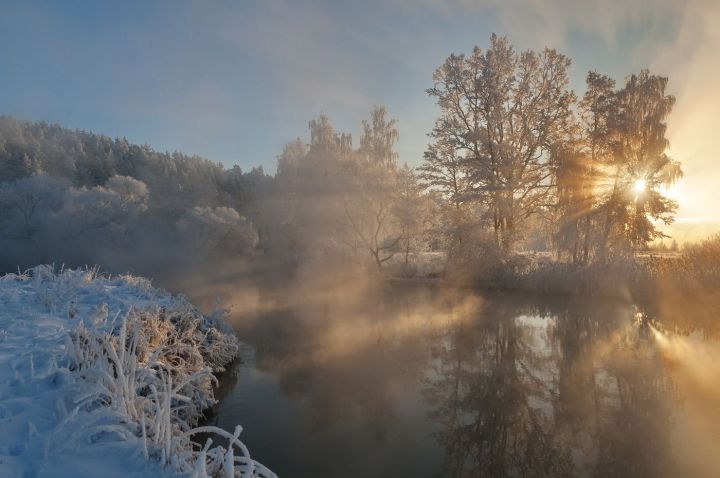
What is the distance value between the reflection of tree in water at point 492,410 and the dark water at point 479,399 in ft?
0.09

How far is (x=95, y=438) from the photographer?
10.6 ft

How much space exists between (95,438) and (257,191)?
139ft

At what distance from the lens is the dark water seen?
525 cm

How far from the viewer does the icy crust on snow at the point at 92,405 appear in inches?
111

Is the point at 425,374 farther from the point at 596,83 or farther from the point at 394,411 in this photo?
the point at 596,83

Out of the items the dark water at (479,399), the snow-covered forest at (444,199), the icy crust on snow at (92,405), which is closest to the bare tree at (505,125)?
the snow-covered forest at (444,199)

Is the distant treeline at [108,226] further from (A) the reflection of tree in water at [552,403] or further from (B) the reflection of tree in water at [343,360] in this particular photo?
(A) the reflection of tree in water at [552,403]

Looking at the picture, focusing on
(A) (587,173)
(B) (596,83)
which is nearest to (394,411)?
(A) (587,173)

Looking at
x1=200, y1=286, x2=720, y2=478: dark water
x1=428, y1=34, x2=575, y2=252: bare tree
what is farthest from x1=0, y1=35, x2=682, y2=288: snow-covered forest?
x1=200, y1=286, x2=720, y2=478: dark water

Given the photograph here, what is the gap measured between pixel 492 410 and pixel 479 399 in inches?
19.3

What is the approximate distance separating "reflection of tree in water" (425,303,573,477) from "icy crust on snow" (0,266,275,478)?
324 centimetres

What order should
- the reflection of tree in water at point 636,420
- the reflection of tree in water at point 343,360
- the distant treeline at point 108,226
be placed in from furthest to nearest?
the distant treeline at point 108,226 < the reflection of tree in water at point 343,360 < the reflection of tree in water at point 636,420

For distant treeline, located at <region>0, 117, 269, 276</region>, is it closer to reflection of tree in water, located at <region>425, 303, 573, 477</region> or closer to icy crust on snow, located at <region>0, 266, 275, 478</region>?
icy crust on snow, located at <region>0, 266, 275, 478</region>

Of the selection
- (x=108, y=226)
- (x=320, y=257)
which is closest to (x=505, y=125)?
(x=320, y=257)
